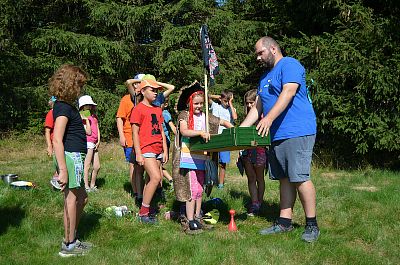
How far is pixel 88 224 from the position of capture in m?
5.44

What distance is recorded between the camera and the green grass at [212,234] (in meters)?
4.34

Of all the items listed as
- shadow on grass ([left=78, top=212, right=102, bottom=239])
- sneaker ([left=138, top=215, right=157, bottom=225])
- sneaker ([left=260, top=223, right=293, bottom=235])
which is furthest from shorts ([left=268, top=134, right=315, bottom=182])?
shadow on grass ([left=78, top=212, right=102, bottom=239])

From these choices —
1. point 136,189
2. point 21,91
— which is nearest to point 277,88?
point 136,189

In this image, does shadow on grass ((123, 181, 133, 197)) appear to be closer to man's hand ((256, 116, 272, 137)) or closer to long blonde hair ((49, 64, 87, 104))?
long blonde hair ((49, 64, 87, 104))

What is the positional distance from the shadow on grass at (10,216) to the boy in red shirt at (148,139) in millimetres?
1512

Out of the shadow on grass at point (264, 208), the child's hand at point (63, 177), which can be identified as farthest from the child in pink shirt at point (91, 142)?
the child's hand at point (63, 177)

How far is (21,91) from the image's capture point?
14.9 meters

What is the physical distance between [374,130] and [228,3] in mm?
9966

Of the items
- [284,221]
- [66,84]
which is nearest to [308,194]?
[284,221]

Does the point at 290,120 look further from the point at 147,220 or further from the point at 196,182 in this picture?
→ the point at 147,220

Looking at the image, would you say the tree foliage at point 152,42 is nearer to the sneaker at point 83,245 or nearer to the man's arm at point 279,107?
the man's arm at point 279,107

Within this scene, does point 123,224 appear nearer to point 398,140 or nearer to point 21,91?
point 398,140

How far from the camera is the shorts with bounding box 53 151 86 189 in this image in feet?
14.2

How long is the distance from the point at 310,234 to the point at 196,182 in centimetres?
145
